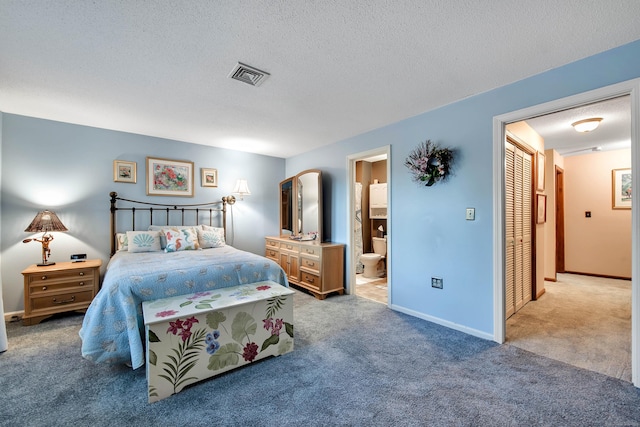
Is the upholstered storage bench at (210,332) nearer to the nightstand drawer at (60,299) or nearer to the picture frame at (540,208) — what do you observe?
the nightstand drawer at (60,299)

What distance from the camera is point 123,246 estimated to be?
3.59m

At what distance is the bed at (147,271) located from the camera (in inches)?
79.2

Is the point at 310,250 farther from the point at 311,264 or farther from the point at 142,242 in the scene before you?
the point at 142,242

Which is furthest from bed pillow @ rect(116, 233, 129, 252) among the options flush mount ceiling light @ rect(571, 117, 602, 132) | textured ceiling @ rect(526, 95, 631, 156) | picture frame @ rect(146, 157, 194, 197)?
flush mount ceiling light @ rect(571, 117, 602, 132)

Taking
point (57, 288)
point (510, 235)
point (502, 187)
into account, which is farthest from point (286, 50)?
point (57, 288)

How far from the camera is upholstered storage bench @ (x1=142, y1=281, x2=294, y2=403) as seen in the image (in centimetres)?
182

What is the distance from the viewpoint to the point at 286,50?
1.93m

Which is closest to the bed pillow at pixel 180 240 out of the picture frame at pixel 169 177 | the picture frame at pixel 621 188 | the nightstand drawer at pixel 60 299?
the picture frame at pixel 169 177

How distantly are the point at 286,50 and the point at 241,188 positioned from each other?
301cm

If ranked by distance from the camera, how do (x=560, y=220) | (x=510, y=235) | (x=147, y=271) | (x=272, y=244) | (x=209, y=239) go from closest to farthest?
(x=147, y=271), (x=510, y=235), (x=209, y=239), (x=272, y=244), (x=560, y=220)

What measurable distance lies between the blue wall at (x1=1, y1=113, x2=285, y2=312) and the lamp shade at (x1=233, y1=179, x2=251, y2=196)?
0.54 meters

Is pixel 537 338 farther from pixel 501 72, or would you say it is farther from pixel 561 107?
pixel 501 72

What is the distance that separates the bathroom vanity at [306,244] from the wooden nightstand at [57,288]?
8.21 ft

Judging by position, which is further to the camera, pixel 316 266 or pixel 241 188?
pixel 241 188
